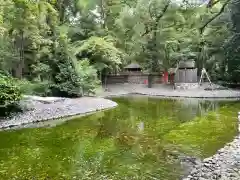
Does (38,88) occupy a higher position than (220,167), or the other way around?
(38,88)

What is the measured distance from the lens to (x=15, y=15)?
22.1m

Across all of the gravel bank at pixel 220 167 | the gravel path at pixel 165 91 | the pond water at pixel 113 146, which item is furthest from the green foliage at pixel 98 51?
the gravel bank at pixel 220 167

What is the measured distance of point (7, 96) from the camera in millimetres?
14945

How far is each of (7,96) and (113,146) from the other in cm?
626

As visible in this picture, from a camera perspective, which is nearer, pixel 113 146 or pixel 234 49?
pixel 113 146

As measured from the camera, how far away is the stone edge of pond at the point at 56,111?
14.8m

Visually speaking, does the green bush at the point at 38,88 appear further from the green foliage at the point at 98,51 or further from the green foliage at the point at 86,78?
the green foliage at the point at 98,51

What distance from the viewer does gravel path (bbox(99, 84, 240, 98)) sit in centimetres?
2820

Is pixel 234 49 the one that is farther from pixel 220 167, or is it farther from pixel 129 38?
pixel 220 167

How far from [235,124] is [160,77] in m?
21.4

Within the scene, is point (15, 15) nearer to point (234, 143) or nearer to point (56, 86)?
point (56, 86)

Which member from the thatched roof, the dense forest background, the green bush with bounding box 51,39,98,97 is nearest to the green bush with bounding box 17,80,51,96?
the green bush with bounding box 51,39,98,97

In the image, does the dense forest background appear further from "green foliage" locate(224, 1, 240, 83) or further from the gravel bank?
the gravel bank

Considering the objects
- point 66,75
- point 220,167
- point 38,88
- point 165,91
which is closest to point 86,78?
point 66,75
